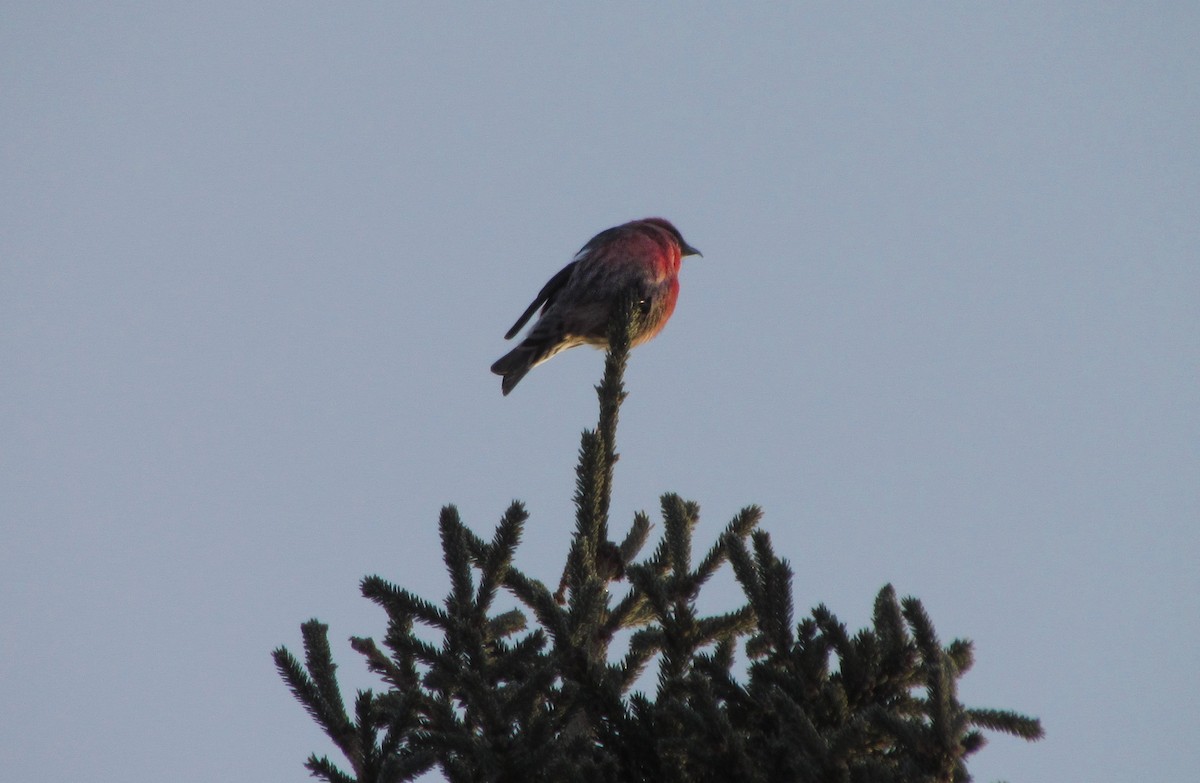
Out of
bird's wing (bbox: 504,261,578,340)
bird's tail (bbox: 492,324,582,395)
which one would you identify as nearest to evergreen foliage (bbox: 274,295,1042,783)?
bird's tail (bbox: 492,324,582,395)

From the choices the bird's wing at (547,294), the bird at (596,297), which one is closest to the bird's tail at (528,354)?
the bird at (596,297)

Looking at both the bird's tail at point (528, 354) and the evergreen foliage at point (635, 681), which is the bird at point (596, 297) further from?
the evergreen foliage at point (635, 681)

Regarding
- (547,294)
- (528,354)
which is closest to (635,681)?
(528,354)

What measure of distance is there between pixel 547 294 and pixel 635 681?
2.68 metres

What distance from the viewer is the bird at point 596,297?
4.58m

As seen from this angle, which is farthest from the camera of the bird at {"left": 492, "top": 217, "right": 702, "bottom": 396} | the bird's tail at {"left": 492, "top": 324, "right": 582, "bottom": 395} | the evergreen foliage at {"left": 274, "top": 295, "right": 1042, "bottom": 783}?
the bird at {"left": 492, "top": 217, "right": 702, "bottom": 396}

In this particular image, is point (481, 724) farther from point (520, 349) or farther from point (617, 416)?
point (520, 349)

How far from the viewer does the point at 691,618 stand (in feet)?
7.88

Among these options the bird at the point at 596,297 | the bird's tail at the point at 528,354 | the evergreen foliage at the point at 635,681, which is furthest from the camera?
the bird at the point at 596,297

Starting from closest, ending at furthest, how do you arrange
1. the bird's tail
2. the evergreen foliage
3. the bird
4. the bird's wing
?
the evergreen foliage, the bird's tail, the bird, the bird's wing

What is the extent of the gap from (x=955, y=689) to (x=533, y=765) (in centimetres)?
80

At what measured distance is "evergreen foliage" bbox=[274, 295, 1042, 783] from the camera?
6.40ft

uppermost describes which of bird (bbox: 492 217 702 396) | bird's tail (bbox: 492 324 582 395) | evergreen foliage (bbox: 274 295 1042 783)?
bird (bbox: 492 217 702 396)

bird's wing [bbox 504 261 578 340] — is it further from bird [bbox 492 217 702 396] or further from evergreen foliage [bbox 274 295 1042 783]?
evergreen foliage [bbox 274 295 1042 783]
